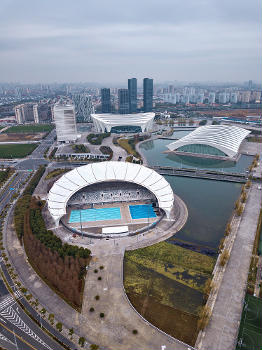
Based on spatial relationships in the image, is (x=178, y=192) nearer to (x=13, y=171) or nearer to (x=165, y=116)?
(x=13, y=171)

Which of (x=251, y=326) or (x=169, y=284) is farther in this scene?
(x=169, y=284)

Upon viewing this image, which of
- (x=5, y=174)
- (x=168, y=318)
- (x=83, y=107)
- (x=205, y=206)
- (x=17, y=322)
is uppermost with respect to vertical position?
(x=83, y=107)

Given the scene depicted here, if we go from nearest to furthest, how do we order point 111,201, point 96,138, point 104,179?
1. point 104,179
2. point 111,201
3. point 96,138

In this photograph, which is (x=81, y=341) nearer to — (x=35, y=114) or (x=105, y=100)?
(x=35, y=114)

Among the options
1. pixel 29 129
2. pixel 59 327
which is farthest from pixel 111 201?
pixel 29 129

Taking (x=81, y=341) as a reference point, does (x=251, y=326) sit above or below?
below

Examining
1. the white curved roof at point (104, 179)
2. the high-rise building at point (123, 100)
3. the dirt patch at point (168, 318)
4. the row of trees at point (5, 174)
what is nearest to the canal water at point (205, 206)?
the white curved roof at point (104, 179)
